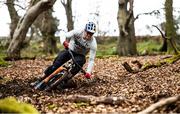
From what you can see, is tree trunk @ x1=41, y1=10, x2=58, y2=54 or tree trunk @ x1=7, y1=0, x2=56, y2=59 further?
tree trunk @ x1=41, y1=10, x2=58, y2=54

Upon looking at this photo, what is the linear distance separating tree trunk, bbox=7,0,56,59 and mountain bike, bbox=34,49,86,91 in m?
8.36

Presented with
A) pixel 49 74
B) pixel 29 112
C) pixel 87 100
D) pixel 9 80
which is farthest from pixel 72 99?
pixel 9 80

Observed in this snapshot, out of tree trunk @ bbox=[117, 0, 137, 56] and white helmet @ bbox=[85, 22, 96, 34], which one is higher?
white helmet @ bbox=[85, 22, 96, 34]

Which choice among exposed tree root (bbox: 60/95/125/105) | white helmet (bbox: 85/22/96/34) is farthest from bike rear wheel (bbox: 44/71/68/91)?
exposed tree root (bbox: 60/95/125/105)

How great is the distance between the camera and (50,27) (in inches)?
1215

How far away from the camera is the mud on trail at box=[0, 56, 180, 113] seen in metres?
7.71

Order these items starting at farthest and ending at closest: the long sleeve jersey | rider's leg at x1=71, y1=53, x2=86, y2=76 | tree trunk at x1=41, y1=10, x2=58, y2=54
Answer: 1. tree trunk at x1=41, y1=10, x2=58, y2=54
2. the long sleeve jersey
3. rider's leg at x1=71, y1=53, x2=86, y2=76

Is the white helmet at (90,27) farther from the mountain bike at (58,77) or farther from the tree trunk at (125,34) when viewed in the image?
the tree trunk at (125,34)

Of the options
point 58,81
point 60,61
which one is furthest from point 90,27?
point 58,81

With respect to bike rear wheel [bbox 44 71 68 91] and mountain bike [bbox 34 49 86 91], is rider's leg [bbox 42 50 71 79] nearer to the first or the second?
mountain bike [bbox 34 49 86 91]

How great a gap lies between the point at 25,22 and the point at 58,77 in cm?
982

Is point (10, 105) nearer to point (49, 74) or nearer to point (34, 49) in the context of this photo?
point (49, 74)

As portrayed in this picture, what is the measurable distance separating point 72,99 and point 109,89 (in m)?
2.71

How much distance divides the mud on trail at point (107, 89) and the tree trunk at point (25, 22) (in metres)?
3.63
